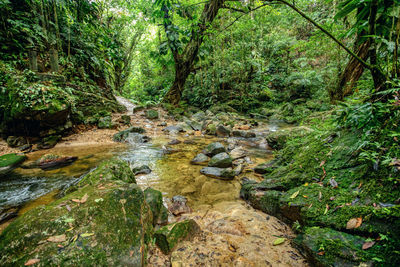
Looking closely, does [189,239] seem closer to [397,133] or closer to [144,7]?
[397,133]

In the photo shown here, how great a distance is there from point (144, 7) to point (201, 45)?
693 centimetres

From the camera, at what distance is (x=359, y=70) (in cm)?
492

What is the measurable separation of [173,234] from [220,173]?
1.96m

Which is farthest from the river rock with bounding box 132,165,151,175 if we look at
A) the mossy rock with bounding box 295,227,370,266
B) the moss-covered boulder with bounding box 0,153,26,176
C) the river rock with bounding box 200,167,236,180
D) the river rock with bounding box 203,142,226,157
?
the mossy rock with bounding box 295,227,370,266

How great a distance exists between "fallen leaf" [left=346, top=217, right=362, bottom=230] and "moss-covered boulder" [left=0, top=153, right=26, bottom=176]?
543 centimetres

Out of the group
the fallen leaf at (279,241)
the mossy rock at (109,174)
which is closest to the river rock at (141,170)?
the mossy rock at (109,174)

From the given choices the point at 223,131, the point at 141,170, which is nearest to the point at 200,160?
the point at 141,170

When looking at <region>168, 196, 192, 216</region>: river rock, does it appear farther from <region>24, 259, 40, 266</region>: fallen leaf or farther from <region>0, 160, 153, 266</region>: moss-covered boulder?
<region>24, 259, 40, 266</region>: fallen leaf

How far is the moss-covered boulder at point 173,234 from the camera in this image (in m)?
1.54

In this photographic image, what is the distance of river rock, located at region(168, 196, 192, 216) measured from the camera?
2332mm

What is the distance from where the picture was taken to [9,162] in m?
3.51

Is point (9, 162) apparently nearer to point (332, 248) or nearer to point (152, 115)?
point (332, 248)

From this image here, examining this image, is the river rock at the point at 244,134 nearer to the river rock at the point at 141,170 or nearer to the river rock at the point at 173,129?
the river rock at the point at 173,129

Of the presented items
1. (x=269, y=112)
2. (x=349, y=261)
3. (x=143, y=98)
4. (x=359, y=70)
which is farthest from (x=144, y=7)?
(x=349, y=261)
